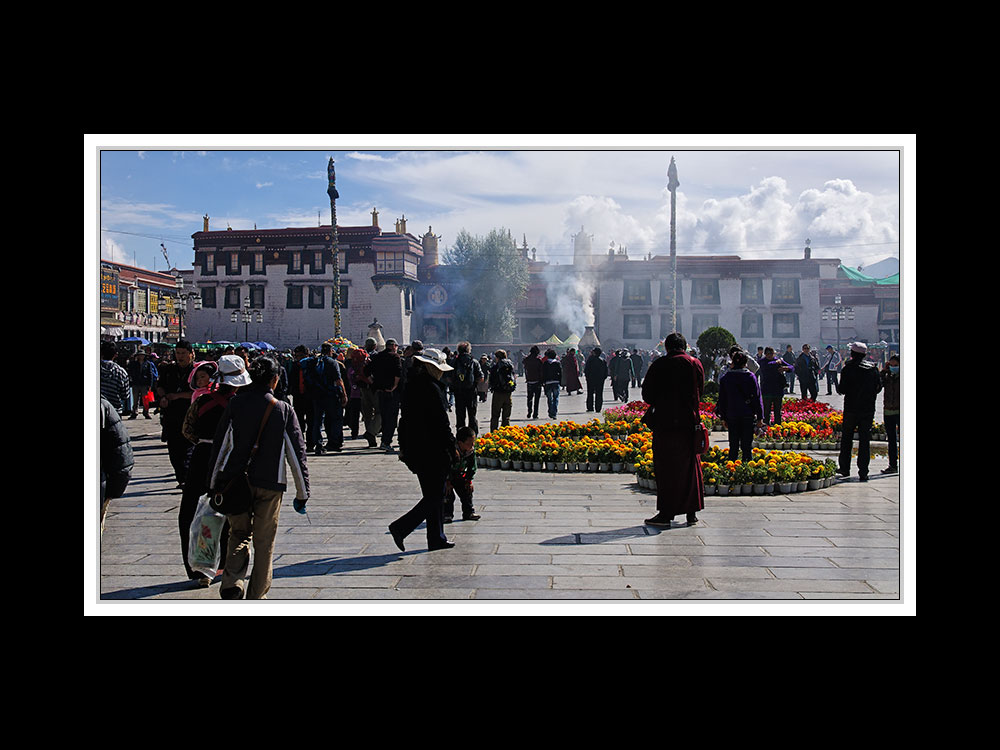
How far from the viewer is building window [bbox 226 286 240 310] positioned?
43.7 metres

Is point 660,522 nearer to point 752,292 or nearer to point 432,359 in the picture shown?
point 432,359

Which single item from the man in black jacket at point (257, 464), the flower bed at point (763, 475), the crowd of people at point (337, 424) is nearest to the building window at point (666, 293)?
the crowd of people at point (337, 424)

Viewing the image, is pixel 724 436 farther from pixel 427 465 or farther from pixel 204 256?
pixel 204 256

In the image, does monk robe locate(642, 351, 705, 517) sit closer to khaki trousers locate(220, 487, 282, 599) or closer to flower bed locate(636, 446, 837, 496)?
flower bed locate(636, 446, 837, 496)

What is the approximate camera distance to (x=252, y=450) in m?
5.14

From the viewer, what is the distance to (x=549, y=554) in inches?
256

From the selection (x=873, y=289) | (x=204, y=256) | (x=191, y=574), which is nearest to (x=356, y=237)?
(x=204, y=256)

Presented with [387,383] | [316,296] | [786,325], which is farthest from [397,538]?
[786,325]

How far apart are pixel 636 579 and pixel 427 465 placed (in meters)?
1.70

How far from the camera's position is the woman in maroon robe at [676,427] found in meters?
7.54

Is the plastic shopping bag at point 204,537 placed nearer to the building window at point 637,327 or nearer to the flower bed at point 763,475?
the flower bed at point 763,475

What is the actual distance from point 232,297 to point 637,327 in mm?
22829

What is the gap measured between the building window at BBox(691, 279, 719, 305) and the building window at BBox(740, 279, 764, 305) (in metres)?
1.52
